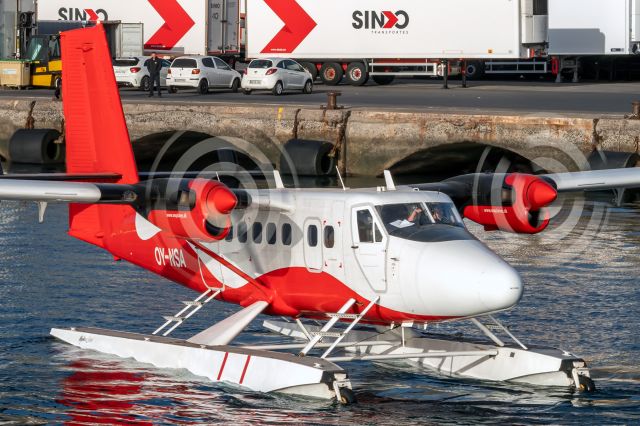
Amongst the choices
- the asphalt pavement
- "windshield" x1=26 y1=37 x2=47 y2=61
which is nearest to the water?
the asphalt pavement

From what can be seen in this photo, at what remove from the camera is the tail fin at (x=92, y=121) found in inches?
794

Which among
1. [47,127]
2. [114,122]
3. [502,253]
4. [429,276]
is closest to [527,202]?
[429,276]

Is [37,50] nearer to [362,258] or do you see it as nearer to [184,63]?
[184,63]

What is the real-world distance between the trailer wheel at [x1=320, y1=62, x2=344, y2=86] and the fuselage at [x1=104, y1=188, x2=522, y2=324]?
1671 inches

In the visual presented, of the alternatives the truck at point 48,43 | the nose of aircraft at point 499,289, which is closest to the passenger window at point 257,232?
the nose of aircraft at point 499,289

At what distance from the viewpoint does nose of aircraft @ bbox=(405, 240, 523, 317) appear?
1555cm

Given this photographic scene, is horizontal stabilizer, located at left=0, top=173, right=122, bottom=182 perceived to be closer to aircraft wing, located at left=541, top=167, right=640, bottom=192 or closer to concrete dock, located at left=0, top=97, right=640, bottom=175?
aircraft wing, located at left=541, top=167, right=640, bottom=192

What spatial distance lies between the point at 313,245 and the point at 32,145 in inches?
1091

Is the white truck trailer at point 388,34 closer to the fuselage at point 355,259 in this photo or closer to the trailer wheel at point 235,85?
the trailer wheel at point 235,85

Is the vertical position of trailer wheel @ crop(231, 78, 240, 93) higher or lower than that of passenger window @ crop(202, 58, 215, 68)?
lower

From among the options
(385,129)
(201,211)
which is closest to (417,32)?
(385,129)

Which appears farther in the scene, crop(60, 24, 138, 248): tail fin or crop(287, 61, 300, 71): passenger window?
crop(287, 61, 300, 71): passenger window

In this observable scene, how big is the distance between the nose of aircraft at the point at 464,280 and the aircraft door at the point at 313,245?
202 centimetres

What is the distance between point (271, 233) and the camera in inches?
722
